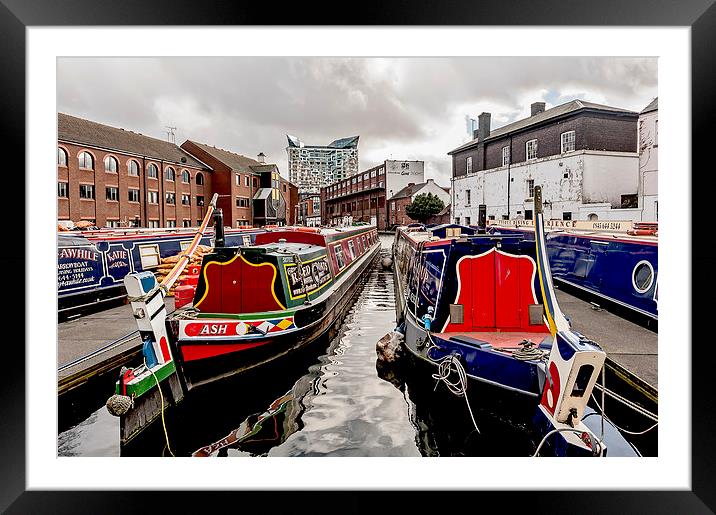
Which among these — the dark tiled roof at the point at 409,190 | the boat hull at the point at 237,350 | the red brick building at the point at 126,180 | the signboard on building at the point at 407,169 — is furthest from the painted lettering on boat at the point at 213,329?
the dark tiled roof at the point at 409,190

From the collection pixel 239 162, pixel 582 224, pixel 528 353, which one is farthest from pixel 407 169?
pixel 528 353

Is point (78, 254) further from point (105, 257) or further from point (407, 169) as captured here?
point (407, 169)

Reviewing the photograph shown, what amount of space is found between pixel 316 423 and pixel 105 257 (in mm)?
4639

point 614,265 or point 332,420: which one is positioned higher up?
point 614,265

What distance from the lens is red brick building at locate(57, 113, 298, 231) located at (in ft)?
17.5

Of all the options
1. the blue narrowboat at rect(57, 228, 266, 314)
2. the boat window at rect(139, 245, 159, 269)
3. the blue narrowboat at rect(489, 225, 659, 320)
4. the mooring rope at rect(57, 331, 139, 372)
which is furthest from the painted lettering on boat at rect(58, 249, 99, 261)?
the blue narrowboat at rect(489, 225, 659, 320)

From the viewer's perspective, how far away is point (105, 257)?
626 centimetres

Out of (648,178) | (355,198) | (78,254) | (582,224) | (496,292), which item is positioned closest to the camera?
(496,292)

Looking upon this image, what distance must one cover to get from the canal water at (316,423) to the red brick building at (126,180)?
2.86m

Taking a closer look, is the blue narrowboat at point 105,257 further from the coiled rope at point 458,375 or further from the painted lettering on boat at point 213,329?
the coiled rope at point 458,375

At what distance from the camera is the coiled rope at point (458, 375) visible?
308cm

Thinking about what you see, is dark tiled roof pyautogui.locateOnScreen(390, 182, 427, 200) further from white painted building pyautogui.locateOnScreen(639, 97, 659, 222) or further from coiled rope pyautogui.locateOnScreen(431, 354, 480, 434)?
coiled rope pyautogui.locateOnScreen(431, 354, 480, 434)
